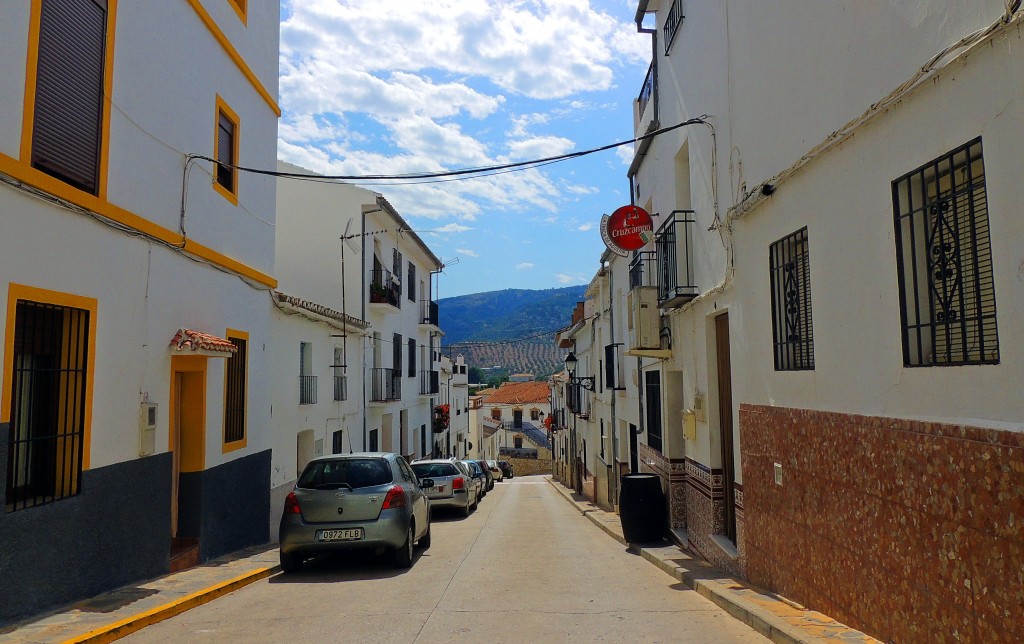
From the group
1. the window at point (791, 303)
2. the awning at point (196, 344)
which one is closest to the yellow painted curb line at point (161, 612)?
the awning at point (196, 344)

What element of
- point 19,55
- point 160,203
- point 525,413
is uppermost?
point 19,55

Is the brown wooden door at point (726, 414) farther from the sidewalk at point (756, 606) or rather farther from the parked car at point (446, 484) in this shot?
the parked car at point (446, 484)

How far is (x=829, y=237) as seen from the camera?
→ 19.0 ft

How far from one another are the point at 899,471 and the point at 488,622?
3419 millimetres

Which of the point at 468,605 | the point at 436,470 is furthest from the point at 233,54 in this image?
the point at 436,470

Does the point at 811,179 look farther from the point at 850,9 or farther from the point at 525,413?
the point at 525,413

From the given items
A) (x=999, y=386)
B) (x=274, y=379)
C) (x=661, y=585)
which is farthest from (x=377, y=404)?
(x=999, y=386)

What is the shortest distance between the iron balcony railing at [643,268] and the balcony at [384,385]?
35.4 ft

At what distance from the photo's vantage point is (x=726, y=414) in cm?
938

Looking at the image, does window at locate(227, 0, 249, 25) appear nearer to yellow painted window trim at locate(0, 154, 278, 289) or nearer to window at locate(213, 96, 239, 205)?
window at locate(213, 96, 239, 205)

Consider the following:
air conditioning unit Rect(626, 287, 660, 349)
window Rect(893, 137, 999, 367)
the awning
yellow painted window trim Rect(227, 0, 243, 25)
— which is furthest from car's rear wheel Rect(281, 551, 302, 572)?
yellow painted window trim Rect(227, 0, 243, 25)

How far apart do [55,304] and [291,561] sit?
4.24 m

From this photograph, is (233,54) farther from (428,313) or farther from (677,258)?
(428,313)

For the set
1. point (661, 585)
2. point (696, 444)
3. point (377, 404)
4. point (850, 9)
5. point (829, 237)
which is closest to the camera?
point (850, 9)
